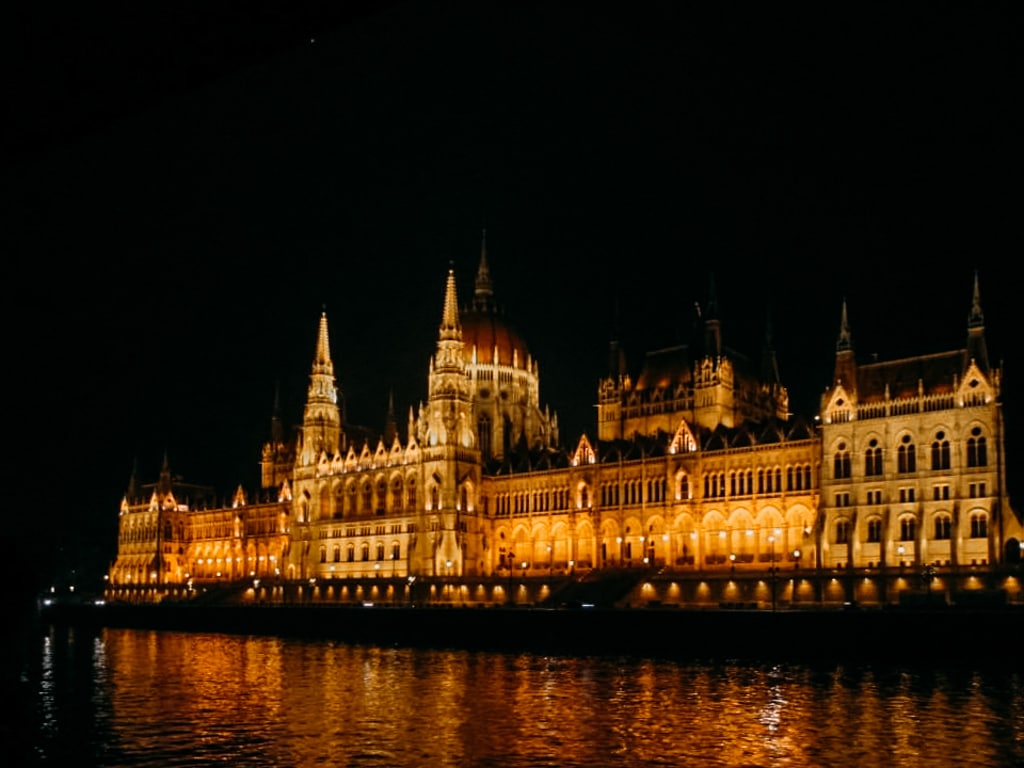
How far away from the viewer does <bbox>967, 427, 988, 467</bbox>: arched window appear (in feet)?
236

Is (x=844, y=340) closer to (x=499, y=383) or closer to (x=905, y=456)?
(x=905, y=456)

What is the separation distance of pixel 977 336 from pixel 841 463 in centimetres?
1303

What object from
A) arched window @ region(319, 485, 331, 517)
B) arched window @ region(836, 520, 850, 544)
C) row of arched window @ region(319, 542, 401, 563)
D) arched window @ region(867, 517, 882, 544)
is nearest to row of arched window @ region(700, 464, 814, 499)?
arched window @ region(836, 520, 850, 544)

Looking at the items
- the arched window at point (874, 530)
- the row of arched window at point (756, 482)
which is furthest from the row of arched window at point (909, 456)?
the row of arched window at point (756, 482)

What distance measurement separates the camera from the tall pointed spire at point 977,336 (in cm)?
7350

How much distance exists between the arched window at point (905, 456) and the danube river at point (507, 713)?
85.9ft

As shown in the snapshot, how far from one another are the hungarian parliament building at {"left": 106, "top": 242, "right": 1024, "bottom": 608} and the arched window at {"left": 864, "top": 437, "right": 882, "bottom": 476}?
161mm

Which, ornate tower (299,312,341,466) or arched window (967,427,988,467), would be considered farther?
ornate tower (299,312,341,466)

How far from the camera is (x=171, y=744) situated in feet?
100

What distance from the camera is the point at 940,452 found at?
73938mm

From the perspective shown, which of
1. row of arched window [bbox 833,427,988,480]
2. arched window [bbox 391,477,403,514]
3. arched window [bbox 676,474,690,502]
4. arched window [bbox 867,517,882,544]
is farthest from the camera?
arched window [bbox 391,477,403,514]

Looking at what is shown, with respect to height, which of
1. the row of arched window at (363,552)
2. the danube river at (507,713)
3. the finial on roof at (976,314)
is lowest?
the danube river at (507,713)

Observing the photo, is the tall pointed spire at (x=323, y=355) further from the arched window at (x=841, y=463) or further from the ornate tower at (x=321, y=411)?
the arched window at (x=841, y=463)

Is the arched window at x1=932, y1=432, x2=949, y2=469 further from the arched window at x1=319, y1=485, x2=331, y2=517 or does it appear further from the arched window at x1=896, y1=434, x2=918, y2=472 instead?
the arched window at x1=319, y1=485, x2=331, y2=517
